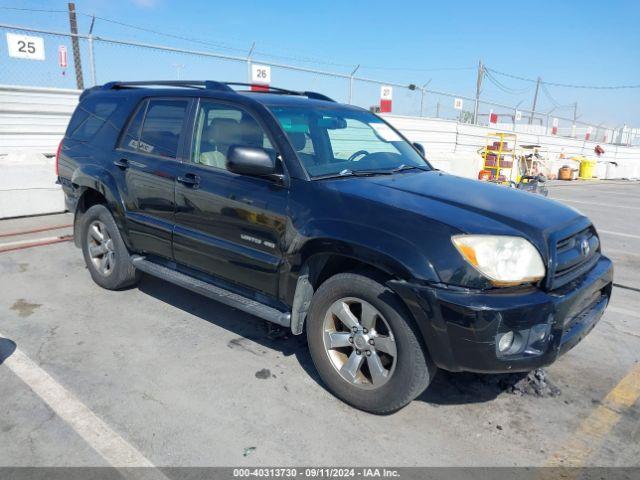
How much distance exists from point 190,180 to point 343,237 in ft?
4.78

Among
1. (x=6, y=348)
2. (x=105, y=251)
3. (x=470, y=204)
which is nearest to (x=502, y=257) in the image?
(x=470, y=204)

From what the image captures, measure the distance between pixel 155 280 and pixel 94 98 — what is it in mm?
1908

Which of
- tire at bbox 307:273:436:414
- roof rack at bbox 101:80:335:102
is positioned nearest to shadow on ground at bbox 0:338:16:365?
tire at bbox 307:273:436:414

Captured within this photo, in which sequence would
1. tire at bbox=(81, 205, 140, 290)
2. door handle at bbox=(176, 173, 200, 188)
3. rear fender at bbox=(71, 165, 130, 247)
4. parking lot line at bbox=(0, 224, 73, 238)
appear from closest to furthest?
door handle at bbox=(176, 173, 200, 188), rear fender at bbox=(71, 165, 130, 247), tire at bbox=(81, 205, 140, 290), parking lot line at bbox=(0, 224, 73, 238)

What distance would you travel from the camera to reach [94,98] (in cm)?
491

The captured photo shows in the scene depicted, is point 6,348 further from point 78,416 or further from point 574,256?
point 574,256

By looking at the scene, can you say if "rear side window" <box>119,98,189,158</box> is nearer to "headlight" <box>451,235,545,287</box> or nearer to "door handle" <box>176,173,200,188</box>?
"door handle" <box>176,173,200,188</box>

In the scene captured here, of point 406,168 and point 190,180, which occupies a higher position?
point 406,168

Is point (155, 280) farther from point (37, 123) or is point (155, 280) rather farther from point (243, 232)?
point (37, 123)

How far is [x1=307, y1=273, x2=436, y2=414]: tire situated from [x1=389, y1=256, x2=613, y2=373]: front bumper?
118 millimetres

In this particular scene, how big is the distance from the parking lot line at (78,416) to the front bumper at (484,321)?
4.95ft

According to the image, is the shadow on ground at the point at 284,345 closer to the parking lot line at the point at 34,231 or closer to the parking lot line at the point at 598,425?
the parking lot line at the point at 598,425

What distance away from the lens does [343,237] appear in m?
2.80

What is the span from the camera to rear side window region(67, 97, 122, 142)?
15.3 ft
